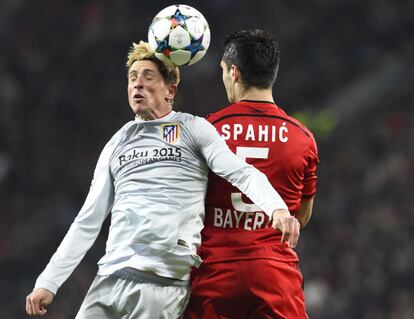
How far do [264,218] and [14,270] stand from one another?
8.90 meters

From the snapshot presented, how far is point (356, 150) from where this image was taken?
1399cm

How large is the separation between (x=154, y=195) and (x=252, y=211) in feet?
1.51

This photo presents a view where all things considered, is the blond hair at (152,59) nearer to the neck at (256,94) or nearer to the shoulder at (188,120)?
the shoulder at (188,120)

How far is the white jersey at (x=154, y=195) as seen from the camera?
4570 mm

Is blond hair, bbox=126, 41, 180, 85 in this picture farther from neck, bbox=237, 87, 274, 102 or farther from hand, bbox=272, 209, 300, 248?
hand, bbox=272, 209, 300, 248

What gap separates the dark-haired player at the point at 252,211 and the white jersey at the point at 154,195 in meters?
0.12

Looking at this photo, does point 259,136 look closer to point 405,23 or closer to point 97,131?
point 97,131

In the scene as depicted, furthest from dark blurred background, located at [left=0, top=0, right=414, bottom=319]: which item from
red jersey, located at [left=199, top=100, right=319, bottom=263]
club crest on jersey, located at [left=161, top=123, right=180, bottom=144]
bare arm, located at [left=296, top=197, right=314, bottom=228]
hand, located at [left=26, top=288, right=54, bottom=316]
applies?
hand, located at [left=26, top=288, right=54, bottom=316]

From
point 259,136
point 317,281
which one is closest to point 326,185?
point 317,281

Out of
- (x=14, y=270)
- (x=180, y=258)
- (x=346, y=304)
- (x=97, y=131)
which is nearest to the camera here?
(x=180, y=258)

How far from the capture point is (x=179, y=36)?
5.03m

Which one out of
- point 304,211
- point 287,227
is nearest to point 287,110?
point 304,211

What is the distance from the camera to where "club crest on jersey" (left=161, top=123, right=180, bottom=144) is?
4754 mm

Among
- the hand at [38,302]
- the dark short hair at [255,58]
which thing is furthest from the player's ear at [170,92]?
the hand at [38,302]
